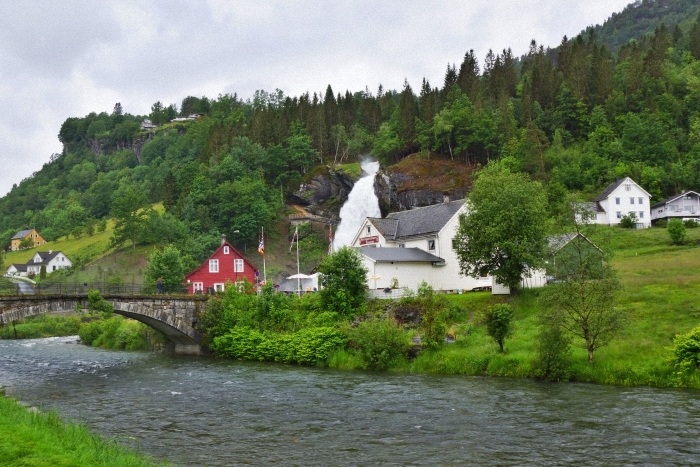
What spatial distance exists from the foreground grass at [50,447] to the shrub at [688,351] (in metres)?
26.3

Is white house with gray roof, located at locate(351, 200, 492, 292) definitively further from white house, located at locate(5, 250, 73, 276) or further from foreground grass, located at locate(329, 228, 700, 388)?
white house, located at locate(5, 250, 73, 276)

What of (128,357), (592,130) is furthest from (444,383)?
(592,130)

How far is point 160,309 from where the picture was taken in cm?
5266

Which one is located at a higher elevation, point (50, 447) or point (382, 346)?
point (50, 447)

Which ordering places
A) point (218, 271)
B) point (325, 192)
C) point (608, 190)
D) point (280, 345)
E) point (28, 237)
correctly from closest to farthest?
point (280, 345)
point (218, 271)
point (608, 190)
point (325, 192)
point (28, 237)

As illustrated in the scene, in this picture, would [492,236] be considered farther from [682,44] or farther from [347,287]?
[682,44]

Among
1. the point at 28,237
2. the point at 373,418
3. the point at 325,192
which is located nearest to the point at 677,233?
the point at 373,418

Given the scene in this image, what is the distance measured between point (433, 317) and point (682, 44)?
136 meters

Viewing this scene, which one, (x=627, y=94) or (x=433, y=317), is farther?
(x=627, y=94)

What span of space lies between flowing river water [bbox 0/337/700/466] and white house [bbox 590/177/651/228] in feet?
216

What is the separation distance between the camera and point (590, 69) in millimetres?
127375

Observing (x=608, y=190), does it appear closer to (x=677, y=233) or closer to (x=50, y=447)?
(x=677, y=233)

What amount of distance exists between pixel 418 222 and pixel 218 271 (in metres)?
26.7

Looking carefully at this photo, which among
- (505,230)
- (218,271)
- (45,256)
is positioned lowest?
(218,271)
